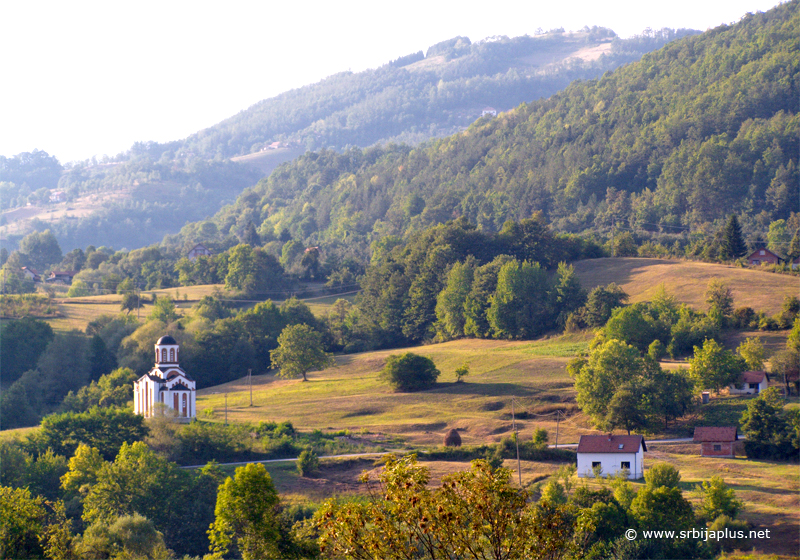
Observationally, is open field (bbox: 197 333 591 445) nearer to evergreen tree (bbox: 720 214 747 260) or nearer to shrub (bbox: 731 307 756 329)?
shrub (bbox: 731 307 756 329)

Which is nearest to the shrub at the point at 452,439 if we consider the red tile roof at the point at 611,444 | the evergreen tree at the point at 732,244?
the red tile roof at the point at 611,444

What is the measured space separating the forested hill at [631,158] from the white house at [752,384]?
66929 millimetres

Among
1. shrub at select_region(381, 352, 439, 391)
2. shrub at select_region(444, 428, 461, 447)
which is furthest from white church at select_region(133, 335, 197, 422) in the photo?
shrub at select_region(444, 428, 461, 447)

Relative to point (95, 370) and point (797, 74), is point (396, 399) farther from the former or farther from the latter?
point (797, 74)

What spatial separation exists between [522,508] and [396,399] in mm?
47671

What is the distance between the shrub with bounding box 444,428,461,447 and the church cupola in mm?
21525

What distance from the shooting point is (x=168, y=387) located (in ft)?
190

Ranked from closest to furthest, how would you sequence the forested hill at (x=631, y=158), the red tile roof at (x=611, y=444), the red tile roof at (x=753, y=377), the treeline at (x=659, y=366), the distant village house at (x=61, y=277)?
the red tile roof at (x=611, y=444) < the treeline at (x=659, y=366) < the red tile roof at (x=753, y=377) < the distant village house at (x=61, y=277) < the forested hill at (x=631, y=158)

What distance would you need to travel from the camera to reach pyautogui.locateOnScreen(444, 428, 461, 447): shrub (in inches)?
1869

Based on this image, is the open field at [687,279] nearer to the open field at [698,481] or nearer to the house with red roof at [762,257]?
the house with red roof at [762,257]

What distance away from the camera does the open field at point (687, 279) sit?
71.9 meters

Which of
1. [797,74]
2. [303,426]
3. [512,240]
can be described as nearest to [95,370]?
[303,426]

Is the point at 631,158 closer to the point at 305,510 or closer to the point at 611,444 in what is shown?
the point at 611,444

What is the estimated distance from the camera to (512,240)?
93125mm
